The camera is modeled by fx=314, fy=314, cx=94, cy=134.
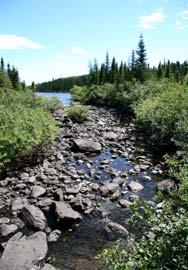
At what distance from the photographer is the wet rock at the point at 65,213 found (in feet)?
38.9

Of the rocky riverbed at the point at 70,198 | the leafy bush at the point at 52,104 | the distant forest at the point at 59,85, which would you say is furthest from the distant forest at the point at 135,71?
the distant forest at the point at 59,85

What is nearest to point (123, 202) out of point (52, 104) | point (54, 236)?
point (54, 236)

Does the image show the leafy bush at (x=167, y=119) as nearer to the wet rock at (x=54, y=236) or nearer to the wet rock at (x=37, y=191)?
the wet rock at (x=37, y=191)

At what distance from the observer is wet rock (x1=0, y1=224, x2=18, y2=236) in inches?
428

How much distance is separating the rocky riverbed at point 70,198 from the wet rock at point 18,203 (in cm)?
4

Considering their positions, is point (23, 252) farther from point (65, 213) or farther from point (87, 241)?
point (65, 213)

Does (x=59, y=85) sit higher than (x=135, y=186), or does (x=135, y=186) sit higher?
(x=59, y=85)

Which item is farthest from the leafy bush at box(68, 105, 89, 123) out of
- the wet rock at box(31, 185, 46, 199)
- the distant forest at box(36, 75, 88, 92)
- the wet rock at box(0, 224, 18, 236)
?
the distant forest at box(36, 75, 88, 92)

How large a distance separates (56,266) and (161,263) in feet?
19.2

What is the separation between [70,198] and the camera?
1383 centimetres

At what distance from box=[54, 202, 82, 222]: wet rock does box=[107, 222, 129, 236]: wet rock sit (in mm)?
1311

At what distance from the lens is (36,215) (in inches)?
464

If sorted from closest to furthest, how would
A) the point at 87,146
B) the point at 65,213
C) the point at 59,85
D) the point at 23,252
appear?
the point at 23,252
the point at 65,213
the point at 87,146
the point at 59,85

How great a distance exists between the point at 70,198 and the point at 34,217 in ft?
8.22
